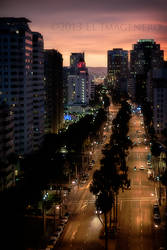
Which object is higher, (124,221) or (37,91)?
(37,91)

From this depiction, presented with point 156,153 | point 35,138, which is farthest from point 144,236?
point 35,138

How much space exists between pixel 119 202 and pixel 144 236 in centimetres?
1217

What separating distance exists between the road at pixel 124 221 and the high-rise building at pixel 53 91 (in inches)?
1829

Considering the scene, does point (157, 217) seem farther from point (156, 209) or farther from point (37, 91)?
point (37, 91)

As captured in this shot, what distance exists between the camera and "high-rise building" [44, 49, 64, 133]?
11278 centimetres

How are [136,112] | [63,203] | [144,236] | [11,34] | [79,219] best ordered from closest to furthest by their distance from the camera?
[144,236]
[79,219]
[63,203]
[11,34]
[136,112]

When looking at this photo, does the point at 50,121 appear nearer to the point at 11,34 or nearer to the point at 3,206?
the point at 11,34

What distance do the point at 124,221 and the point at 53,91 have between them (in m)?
74.3

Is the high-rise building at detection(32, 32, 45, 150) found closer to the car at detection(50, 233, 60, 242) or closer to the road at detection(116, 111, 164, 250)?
the road at detection(116, 111, 164, 250)

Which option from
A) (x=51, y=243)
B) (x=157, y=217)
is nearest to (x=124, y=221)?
(x=157, y=217)

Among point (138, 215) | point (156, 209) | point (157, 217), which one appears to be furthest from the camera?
point (138, 215)

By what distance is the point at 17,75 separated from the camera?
84.5 meters

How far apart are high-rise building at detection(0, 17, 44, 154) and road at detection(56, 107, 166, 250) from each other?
23.5 m

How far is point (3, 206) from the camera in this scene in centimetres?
4403
